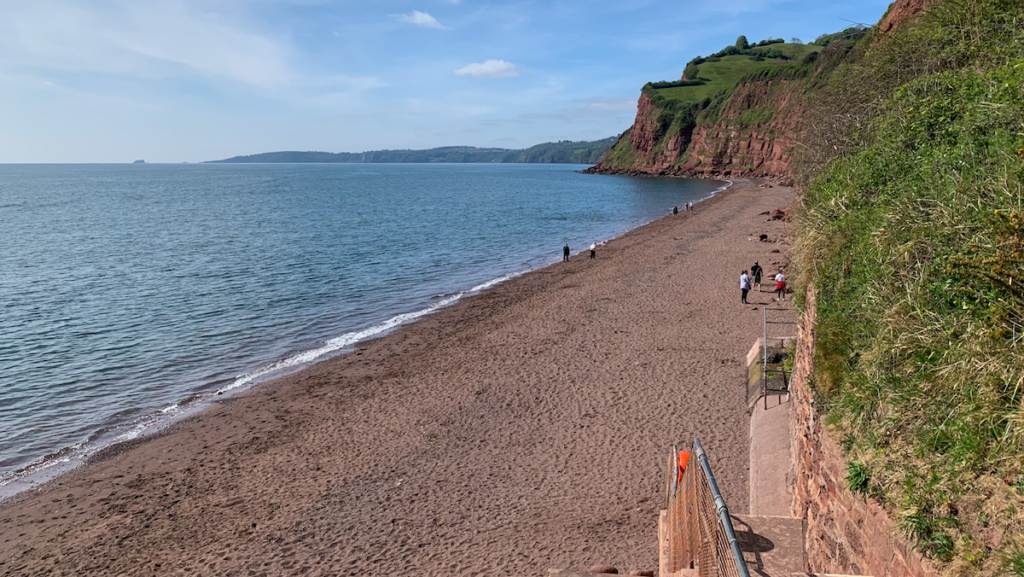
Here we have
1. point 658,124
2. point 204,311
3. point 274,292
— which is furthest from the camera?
point 658,124

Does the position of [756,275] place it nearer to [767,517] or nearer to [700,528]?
[767,517]

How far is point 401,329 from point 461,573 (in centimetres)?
1537

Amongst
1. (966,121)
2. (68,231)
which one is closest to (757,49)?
(68,231)

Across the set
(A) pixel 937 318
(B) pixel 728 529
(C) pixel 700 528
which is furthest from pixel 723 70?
(B) pixel 728 529

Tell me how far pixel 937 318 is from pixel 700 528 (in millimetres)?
2965

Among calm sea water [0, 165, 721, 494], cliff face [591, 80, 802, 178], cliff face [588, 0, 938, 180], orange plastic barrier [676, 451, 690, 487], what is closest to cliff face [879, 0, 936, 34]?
orange plastic barrier [676, 451, 690, 487]

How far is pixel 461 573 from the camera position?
9.05 meters

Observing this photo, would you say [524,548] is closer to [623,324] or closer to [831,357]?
[831,357]

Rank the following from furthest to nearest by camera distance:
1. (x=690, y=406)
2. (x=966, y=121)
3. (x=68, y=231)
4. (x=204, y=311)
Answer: (x=68, y=231) < (x=204, y=311) < (x=690, y=406) < (x=966, y=121)

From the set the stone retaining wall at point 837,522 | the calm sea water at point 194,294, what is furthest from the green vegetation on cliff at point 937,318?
the calm sea water at point 194,294

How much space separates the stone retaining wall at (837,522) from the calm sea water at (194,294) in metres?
16.2

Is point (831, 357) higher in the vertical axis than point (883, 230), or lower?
lower

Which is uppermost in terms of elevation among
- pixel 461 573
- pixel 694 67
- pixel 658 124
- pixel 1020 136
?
pixel 694 67

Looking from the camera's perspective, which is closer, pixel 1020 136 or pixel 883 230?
pixel 1020 136
